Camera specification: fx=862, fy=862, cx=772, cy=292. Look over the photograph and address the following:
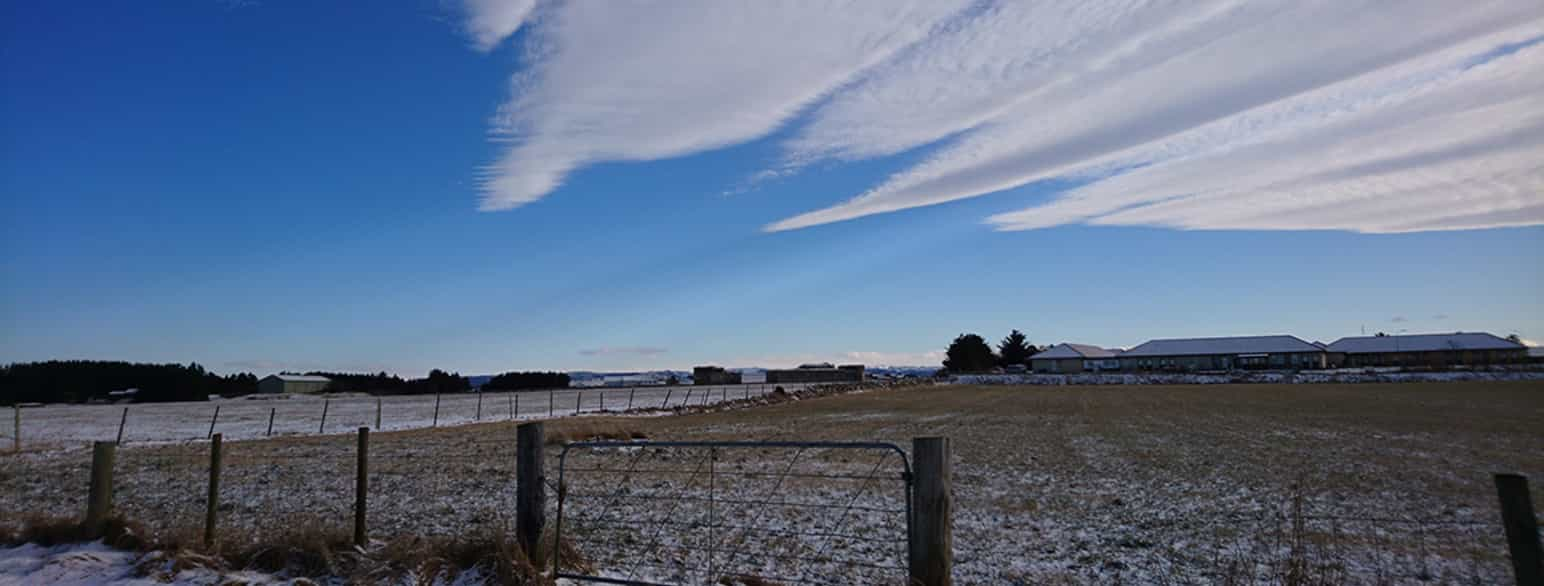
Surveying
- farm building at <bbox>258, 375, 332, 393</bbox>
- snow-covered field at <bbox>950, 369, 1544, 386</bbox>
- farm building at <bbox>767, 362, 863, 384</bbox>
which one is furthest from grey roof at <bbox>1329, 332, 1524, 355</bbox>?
farm building at <bbox>258, 375, 332, 393</bbox>

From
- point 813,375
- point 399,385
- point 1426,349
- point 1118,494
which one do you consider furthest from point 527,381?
point 1426,349

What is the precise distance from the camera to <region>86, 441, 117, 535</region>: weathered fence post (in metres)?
8.79

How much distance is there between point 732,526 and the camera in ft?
34.6

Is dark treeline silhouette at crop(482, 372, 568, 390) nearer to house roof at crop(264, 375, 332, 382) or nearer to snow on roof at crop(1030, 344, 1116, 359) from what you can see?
house roof at crop(264, 375, 332, 382)

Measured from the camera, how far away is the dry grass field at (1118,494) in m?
9.09

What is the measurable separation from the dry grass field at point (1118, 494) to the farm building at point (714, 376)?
105493 mm

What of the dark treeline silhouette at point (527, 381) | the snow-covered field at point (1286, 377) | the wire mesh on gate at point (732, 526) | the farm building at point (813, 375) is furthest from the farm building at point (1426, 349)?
the wire mesh on gate at point (732, 526)

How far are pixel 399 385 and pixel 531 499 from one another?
11307 cm

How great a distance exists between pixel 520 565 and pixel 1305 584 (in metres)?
6.16

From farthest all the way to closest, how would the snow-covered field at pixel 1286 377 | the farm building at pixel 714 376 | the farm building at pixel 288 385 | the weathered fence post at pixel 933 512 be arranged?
the farm building at pixel 714 376 < the farm building at pixel 288 385 < the snow-covered field at pixel 1286 377 < the weathered fence post at pixel 933 512

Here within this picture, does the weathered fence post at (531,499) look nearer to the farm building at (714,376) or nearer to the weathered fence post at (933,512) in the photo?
the weathered fence post at (933,512)

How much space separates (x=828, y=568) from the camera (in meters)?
8.59

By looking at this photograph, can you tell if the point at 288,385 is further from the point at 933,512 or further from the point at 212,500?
the point at 933,512

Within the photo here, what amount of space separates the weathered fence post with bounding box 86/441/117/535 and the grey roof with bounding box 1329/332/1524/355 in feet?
550
